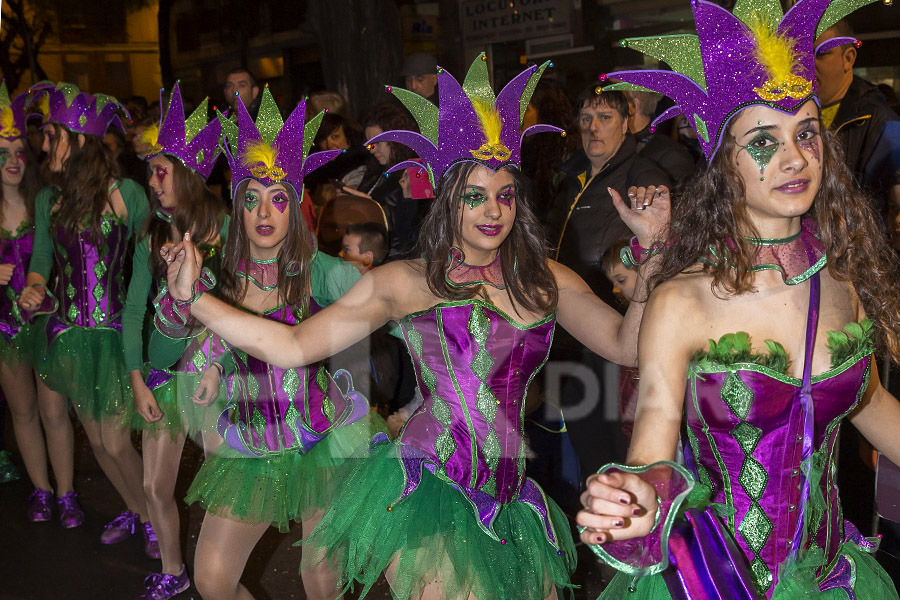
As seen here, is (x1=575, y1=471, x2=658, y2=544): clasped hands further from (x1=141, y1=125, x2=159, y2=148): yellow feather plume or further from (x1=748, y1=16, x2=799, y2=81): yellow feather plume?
(x1=141, y1=125, x2=159, y2=148): yellow feather plume

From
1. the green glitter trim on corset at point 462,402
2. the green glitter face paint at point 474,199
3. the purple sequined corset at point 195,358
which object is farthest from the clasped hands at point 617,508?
the purple sequined corset at point 195,358

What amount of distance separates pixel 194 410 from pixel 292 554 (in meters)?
0.97

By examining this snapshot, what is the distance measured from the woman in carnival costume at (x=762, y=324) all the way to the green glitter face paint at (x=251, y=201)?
1.63 m

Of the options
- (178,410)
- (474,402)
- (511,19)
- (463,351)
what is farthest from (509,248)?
(511,19)

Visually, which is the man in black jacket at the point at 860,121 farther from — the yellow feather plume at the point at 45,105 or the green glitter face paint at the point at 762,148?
the yellow feather plume at the point at 45,105

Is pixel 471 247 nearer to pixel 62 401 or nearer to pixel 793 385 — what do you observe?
pixel 793 385

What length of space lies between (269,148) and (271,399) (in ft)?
2.85

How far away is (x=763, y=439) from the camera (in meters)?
1.91

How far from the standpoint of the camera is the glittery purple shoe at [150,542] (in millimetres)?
4309

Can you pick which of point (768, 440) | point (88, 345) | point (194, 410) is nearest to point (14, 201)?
point (88, 345)

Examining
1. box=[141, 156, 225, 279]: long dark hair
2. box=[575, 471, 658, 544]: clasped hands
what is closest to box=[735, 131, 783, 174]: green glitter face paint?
box=[575, 471, 658, 544]: clasped hands

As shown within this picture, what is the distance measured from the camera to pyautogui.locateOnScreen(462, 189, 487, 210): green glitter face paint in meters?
2.69

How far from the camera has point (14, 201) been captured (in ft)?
16.5

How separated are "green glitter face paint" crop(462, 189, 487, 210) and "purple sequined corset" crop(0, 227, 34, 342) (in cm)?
322
